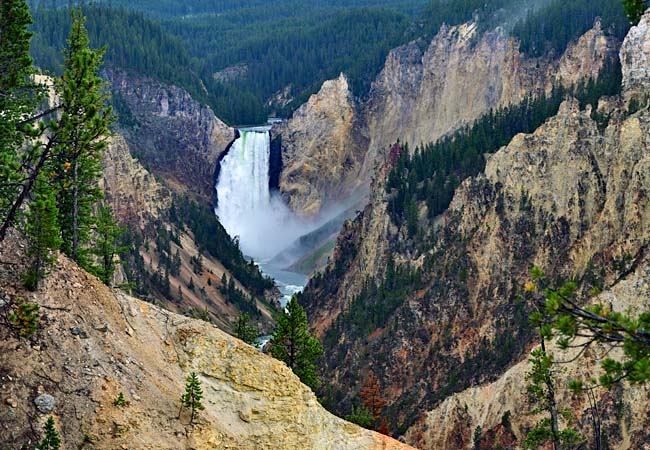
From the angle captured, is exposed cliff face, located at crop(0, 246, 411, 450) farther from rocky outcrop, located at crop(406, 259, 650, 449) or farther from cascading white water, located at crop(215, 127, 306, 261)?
cascading white water, located at crop(215, 127, 306, 261)

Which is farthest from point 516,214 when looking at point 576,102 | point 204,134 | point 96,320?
point 204,134

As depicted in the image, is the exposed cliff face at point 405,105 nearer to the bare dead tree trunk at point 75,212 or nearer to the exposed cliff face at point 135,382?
the bare dead tree trunk at point 75,212

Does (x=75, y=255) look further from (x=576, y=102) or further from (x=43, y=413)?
(x=576, y=102)

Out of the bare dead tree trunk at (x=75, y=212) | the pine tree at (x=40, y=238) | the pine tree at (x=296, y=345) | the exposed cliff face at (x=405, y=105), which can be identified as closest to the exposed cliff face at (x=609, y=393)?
the pine tree at (x=296, y=345)

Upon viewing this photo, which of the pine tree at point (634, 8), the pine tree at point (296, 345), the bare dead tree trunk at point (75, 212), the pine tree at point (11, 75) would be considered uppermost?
the pine tree at point (634, 8)

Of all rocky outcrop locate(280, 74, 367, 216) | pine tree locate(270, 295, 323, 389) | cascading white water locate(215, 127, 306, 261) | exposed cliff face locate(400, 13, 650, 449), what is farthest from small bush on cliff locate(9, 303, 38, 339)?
rocky outcrop locate(280, 74, 367, 216)

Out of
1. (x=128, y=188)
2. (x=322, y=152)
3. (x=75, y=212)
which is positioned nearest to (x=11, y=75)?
(x=75, y=212)

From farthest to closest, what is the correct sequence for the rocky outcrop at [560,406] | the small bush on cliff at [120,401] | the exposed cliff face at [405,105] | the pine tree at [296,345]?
the exposed cliff face at [405,105] → the rocky outcrop at [560,406] → the pine tree at [296,345] → the small bush on cliff at [120,401]

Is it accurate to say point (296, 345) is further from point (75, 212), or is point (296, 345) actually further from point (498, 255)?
point (498, 255)
